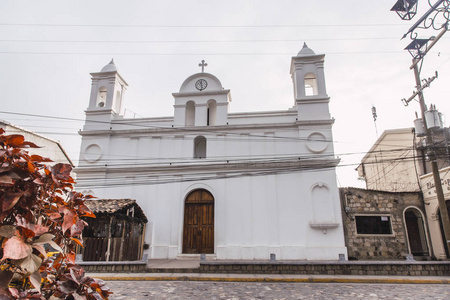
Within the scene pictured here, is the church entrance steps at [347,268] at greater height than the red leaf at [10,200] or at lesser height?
lesser

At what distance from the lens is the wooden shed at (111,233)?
1131 cm

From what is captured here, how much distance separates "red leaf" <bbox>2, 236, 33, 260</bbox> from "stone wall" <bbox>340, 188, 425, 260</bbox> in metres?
15.6

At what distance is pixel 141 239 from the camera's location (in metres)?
14.0

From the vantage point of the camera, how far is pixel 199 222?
1484 cm

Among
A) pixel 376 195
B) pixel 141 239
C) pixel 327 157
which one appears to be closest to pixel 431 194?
pixel 376 195

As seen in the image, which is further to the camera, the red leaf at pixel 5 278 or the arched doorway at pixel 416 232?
the arched doorway at pixel 416 232

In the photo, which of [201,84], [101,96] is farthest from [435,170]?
[101,96]

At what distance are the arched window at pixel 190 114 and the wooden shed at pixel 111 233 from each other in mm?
6237

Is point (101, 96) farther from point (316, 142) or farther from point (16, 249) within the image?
point (16, 249)

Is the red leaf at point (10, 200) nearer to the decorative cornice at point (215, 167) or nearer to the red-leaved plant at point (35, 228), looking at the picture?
the red-leaved plant at point (35, 228)

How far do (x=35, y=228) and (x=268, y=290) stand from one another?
6.73 metres

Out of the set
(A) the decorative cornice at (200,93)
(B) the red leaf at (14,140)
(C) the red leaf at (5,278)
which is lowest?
(C) the red leaf at (5,278)

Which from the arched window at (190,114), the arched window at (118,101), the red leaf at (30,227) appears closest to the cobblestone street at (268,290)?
the red leaf at (30,227)

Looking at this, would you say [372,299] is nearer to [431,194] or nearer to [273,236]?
[273,236]
